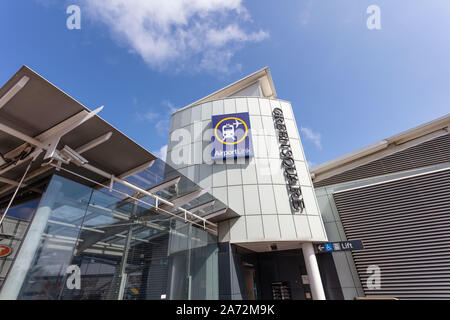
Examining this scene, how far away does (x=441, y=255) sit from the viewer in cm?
872

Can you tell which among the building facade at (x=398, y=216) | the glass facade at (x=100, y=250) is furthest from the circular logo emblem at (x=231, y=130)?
the building facade at (x=398, y=216)

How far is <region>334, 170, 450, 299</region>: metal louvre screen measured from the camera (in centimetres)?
866

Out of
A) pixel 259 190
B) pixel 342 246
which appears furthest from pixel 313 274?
pixel 259 190

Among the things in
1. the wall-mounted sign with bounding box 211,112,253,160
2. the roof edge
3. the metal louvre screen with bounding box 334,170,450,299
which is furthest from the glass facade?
the roof edge

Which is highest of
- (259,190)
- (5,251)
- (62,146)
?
(259,190)

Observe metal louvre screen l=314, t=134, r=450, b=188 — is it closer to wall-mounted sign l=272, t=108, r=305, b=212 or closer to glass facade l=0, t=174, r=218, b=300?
wall-mounted sign l=272, t=108, r=305, b=212

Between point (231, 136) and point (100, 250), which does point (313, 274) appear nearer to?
point (231, 136)

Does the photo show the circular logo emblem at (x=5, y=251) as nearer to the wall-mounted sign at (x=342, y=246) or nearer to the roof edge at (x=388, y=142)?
the wall-mounted sign at (x=342, y=246)

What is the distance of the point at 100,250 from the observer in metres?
4.11

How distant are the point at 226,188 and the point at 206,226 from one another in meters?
2.38

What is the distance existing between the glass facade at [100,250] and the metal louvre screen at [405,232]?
8.89m

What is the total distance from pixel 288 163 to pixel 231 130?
398cm

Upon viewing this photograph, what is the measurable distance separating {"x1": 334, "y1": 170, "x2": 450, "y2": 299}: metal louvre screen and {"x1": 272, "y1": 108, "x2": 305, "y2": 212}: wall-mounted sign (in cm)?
320

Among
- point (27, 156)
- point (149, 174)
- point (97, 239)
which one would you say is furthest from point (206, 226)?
point (27, 156)
